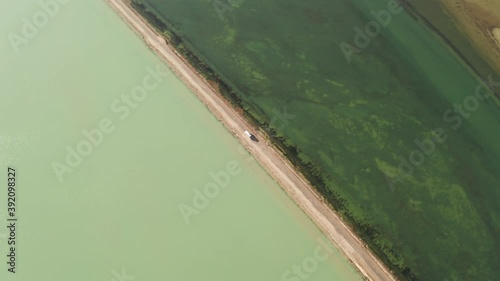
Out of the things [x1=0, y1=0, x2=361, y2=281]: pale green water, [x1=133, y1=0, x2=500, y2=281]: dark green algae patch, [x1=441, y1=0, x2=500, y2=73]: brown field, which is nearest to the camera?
[x1=133, y1=0, x2=500, y2=281]: dark green algae patch

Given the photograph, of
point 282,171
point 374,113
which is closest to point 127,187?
point 282,171

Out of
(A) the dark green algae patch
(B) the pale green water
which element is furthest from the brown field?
(B) the pale green water

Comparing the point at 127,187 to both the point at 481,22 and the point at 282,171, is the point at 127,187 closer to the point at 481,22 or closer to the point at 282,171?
the point at 282,171

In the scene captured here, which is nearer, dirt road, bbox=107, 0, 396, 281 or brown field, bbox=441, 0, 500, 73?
dirt road, bbox=107, 0, 396, 281

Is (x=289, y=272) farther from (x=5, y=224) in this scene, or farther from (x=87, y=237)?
(x=5, y=224)

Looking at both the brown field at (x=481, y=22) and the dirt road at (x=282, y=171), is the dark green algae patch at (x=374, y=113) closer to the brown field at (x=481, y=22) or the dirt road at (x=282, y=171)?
the dirt road at (x=282, y=171)

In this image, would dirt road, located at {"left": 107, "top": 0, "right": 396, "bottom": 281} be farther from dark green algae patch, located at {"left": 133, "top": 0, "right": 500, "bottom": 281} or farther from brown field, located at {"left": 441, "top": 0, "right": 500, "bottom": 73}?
brown field, located at {"left": 441, "top": 0, "right": 500, "bottom": 73}
